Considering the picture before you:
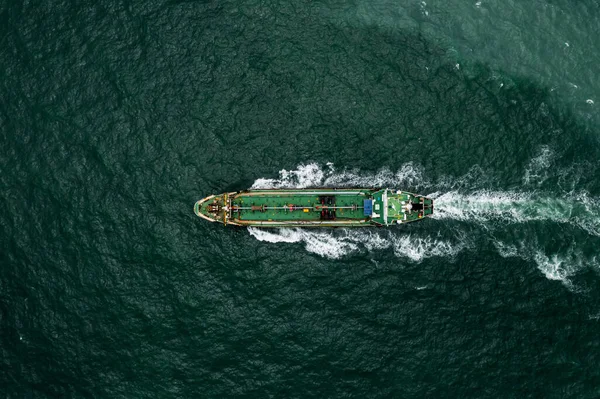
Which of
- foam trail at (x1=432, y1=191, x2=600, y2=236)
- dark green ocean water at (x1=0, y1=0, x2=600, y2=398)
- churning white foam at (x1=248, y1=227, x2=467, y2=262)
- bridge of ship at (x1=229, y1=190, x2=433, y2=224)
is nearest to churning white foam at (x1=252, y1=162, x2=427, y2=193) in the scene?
dark green ocean water at (x1=0, y1=0, x2=600, y2=398)

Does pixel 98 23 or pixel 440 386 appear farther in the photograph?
pixel 98 23

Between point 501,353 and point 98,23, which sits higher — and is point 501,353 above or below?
below

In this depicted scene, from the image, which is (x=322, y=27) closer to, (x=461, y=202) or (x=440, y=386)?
(x=461, y=202)

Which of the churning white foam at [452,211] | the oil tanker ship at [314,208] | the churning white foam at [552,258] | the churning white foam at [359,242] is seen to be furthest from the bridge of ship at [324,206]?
the churning white foam at [552,258]

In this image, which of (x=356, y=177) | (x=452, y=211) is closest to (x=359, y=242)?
(x=356, y=177)

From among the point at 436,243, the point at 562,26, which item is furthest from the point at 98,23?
the point at 562,26

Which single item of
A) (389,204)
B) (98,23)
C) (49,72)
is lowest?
(389,204)
